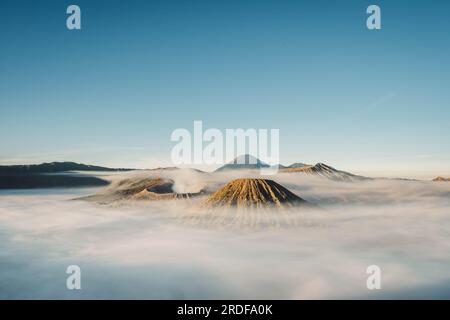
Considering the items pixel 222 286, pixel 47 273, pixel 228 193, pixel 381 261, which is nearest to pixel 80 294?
pixel 47 273

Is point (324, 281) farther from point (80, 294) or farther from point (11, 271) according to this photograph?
point (11, 271)

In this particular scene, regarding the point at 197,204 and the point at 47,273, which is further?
the point at 197,204

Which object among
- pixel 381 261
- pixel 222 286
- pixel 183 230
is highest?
pixel 183 230

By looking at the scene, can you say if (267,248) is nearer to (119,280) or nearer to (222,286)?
(222,286)
